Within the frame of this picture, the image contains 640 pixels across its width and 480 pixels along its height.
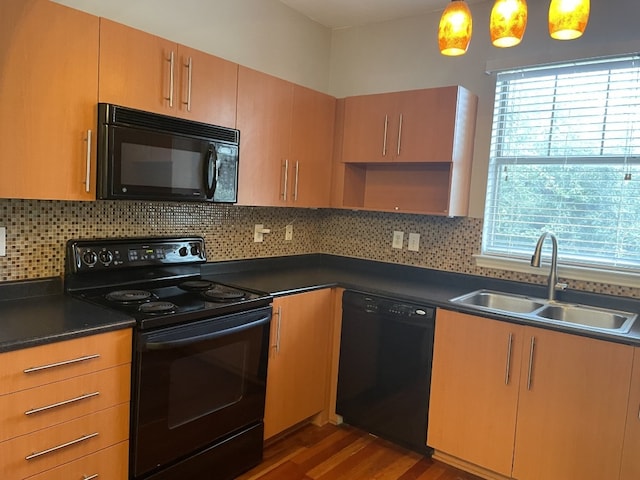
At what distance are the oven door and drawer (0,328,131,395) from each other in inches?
3.2

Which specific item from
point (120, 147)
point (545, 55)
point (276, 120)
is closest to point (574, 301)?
point (545, 55)

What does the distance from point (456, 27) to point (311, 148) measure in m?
1.53

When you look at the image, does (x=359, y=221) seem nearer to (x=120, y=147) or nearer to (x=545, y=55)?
(x=545, y=55)

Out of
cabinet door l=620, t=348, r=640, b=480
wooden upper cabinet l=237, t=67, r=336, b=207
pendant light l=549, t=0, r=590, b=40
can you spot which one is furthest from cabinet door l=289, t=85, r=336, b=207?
cabinet door l=620, t=348, r=640, b=480

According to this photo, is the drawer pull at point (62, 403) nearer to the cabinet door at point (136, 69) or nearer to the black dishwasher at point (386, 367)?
the cabinet door at point (136, 69)

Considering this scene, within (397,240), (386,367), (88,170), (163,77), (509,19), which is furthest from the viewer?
(397,240)

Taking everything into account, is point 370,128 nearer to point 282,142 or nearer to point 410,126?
point 410,126

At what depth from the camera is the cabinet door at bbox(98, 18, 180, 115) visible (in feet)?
6.41

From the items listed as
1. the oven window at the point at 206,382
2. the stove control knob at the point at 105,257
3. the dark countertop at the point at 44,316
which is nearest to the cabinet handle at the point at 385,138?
the oven window at the point at 206,382

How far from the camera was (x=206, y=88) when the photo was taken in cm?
233

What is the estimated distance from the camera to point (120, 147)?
1.96m

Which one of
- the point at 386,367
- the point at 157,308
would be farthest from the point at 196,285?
the point at 386,367

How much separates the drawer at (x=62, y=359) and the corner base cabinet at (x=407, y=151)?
1.80 meters

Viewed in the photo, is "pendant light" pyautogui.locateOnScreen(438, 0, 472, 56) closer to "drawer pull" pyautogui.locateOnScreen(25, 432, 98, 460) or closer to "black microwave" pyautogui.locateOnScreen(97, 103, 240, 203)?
"black microwave" pyautogui.locateOnScreen(97, 103, 240, 203)
